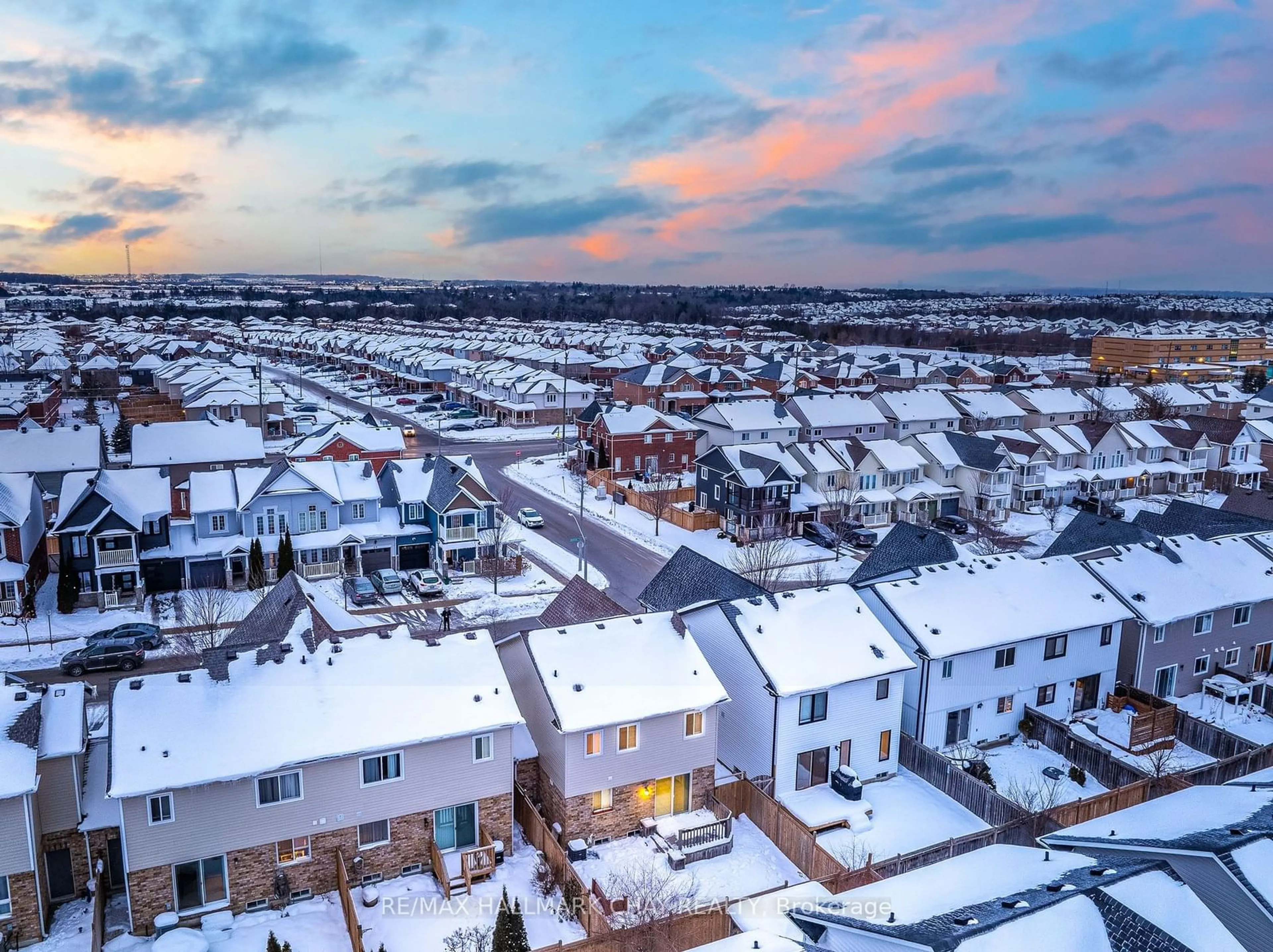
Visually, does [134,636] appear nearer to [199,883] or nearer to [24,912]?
[24,912]

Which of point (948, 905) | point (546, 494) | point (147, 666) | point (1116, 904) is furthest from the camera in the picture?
point (546, 494)

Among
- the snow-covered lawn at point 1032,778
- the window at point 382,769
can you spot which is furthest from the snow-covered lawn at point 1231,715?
the window at point 382,769

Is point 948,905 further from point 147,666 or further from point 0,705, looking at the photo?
point 147,666

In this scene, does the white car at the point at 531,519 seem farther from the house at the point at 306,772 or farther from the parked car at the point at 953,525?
the house at the point at 306,772

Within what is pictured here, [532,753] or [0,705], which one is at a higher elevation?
[0,705]

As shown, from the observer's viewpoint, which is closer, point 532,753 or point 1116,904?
point 1116,904

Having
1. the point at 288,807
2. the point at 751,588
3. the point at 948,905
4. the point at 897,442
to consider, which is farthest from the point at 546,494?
the point at 948,905

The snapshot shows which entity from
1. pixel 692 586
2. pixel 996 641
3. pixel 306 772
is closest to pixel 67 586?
pixel 306 772

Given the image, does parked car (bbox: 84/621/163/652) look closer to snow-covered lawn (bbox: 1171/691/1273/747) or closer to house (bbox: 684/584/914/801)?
house (bbox: 684/584/914/801)
